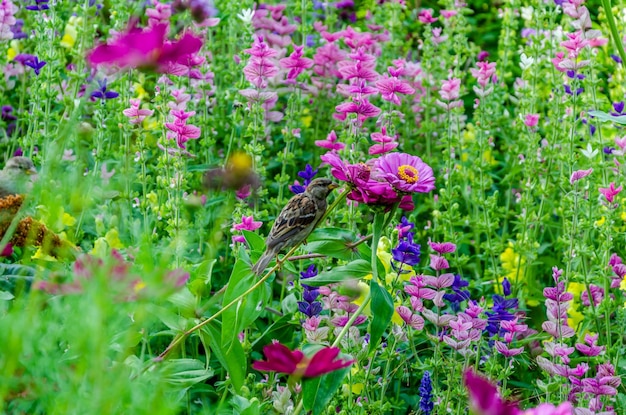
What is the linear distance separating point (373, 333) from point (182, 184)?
A: 1.12 m

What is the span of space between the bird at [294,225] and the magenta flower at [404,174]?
0.20 metres

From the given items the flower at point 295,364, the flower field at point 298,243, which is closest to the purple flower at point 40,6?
the flower field at point 298,243

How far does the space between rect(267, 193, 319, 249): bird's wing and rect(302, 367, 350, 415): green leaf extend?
0.31 metres

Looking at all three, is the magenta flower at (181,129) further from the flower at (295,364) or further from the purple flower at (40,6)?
the flower at (295,364)

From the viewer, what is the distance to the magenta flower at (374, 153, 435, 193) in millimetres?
1749

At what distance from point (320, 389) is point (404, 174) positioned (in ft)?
1.41

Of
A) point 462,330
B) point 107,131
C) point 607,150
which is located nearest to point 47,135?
point 107,131

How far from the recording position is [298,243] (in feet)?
6.35

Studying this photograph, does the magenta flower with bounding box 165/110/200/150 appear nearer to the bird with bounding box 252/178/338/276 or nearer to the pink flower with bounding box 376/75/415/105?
the pink flower with bounding box 376/75/415/105

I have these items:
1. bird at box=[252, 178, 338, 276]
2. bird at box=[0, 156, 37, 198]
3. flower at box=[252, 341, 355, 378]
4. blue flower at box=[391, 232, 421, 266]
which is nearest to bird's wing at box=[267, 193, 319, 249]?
bird at box=[252, 178, 338, 276]

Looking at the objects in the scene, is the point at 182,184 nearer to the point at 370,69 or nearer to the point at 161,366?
the point at 370,69

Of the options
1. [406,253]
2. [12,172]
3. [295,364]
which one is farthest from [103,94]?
[295,364]

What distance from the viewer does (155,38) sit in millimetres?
1463

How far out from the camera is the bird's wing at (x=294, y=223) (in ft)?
6.32
